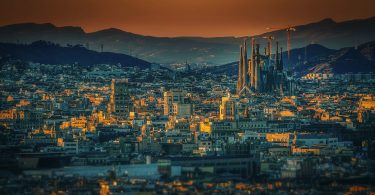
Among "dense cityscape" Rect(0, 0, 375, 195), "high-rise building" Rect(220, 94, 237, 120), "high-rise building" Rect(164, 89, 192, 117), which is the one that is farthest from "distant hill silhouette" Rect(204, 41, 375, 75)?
"high-rise building" Rect(220, 94, 237, 120)

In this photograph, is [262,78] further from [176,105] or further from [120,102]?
[120,102]

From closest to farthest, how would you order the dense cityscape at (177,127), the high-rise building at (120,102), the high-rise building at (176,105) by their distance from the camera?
the dense cityscape at (177,127) → the high-rise building at (120,102) → the high-rise building at (176,105)

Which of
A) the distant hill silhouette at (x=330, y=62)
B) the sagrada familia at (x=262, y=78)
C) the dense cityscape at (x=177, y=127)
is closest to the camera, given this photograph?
the dense cityscape at (x=177, y=127)

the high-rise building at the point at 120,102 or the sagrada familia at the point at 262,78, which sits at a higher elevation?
the sagrada familia at the point at 262,78

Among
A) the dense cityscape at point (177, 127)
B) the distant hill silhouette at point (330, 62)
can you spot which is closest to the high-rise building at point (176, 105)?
the dense cityscape at point (177, 127)

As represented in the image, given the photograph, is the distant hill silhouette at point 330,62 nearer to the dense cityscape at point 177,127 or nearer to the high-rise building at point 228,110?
the dense cityscape at point 177,127

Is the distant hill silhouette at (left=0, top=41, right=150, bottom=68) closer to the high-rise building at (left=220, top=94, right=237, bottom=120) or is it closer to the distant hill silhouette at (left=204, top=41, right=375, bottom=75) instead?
the distant hill silhouette at (left=204, top=41, right=375, bottom=75)

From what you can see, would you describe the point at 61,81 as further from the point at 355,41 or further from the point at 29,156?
the point at 355,41

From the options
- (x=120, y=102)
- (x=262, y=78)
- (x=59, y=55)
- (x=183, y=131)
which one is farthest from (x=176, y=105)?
(x=59, y=55)
